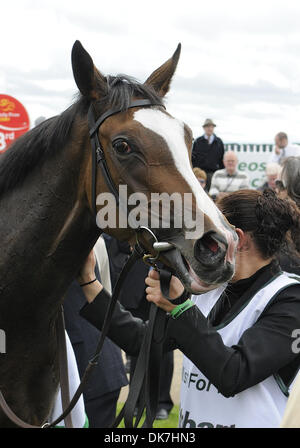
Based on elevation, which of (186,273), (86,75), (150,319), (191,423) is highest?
(86,75)

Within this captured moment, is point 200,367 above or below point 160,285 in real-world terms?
below

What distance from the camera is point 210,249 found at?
209cm

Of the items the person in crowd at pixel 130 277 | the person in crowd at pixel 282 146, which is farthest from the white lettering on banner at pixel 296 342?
the person in crowd at pixel 282 146

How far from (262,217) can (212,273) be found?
561 mm

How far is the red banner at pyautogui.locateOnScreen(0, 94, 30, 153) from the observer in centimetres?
1261

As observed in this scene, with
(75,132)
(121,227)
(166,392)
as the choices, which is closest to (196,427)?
(121,227)

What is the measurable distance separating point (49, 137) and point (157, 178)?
0.56m

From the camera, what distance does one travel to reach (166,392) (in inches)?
225

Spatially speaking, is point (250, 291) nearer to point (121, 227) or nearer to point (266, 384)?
point (266, 384)

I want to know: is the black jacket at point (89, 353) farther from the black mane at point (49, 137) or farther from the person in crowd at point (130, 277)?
the person in crowd at point (130, 277)

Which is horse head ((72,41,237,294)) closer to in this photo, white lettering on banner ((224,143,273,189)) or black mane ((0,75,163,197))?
black mane ((0,75,163,197))

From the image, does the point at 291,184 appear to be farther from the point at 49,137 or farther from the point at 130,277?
the point at 130,277

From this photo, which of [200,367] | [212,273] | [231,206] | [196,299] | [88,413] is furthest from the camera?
[88,413]

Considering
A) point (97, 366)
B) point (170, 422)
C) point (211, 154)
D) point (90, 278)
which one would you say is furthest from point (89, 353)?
point (211, 154)
